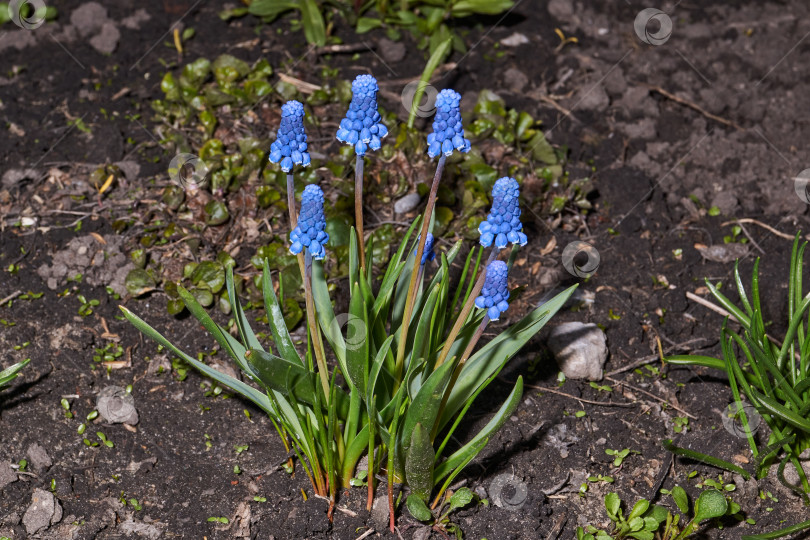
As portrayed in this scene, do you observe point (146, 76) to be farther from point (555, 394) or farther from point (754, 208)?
point (754, 208)

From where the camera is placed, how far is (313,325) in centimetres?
216

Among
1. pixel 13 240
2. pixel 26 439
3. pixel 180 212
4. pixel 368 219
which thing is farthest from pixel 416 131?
pixel 26 439

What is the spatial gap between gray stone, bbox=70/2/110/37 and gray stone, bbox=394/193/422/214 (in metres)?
1.91

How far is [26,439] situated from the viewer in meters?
2.61

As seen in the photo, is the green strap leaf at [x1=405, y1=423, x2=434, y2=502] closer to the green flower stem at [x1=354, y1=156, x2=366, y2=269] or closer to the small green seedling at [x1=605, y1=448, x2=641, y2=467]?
the green flower stem at [x1=354, y1=156, x2=366, y2=269]

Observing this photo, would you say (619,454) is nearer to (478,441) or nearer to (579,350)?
(579,350)

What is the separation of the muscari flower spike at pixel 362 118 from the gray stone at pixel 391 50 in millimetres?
2240

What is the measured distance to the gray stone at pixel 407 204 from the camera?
3.42m

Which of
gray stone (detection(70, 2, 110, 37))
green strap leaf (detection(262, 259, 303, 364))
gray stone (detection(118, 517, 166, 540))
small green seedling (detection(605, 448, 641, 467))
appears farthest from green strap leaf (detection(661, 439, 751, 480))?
gray stone (detection(70, 2, 110, 37))

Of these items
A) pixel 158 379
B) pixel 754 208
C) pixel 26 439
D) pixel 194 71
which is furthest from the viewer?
pixel 194 71

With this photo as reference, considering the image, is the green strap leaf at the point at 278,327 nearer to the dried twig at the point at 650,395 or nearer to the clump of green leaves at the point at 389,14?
the dried twig at the point at 650,395

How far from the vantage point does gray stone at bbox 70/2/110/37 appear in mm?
4125

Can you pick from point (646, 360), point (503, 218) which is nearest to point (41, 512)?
point (503, 218)

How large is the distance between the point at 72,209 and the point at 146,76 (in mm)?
896
